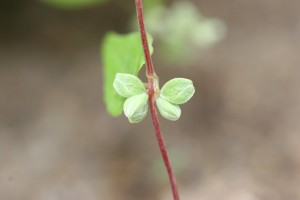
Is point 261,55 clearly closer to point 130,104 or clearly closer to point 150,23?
point 150,23

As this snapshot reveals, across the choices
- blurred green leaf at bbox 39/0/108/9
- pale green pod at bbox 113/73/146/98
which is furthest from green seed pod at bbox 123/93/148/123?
blurred green leaf at bbox 39/0/108/9

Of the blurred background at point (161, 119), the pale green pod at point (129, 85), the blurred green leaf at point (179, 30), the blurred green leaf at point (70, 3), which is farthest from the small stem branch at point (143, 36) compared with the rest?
the blurred green leaf at point (70, 3)

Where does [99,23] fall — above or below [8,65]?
A: above

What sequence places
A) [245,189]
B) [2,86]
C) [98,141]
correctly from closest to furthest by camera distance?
[245,189]
[98,141]
[2,86]

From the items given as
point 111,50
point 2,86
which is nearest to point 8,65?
point 2,86

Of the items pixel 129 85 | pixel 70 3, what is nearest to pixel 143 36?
pixel 129 85

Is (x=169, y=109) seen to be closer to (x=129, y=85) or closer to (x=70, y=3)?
(x=129, y=85)
